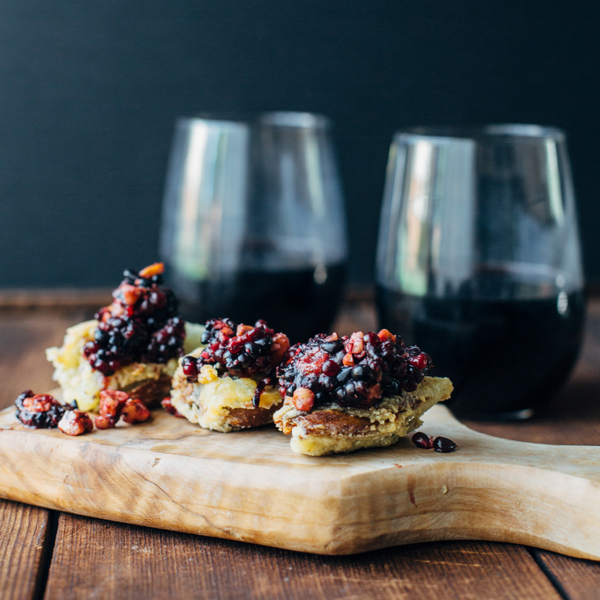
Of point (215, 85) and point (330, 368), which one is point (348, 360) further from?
point (215, 85)

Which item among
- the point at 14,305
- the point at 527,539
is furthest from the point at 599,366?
the point at 14,305

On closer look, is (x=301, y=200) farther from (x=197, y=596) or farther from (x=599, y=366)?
(x=197, y=596)

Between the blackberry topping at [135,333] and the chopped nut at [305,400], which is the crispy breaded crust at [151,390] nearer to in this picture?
the blackberry topping at [135,333]

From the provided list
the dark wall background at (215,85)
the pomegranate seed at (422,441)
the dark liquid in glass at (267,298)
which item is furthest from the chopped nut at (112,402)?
the dark wall background at (215,85)

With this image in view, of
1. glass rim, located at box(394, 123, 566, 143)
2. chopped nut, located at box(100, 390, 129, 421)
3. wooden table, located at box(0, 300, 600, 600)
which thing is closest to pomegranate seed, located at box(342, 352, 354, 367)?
wooden table, located at box(0, 300, 600, 600)

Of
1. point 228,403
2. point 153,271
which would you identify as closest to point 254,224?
point 153,271

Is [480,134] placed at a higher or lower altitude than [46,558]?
higher
